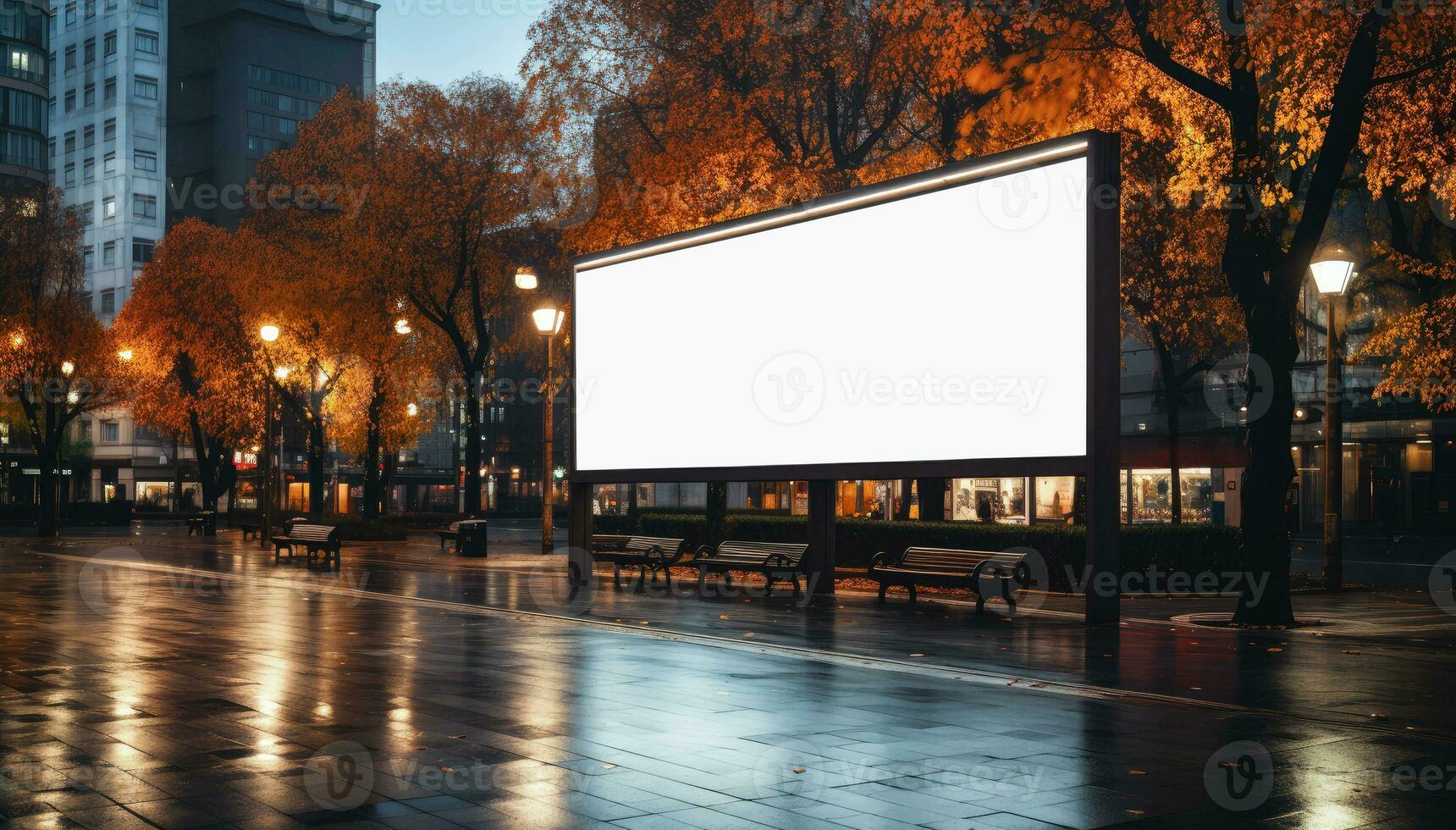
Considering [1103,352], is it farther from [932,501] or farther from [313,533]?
[313,533]

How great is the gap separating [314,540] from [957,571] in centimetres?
1740

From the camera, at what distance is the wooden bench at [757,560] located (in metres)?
20.9

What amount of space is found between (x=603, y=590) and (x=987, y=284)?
9547mm

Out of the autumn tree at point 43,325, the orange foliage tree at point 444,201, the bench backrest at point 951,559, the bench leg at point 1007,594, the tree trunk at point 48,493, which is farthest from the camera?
the tree trunk at point 48,493

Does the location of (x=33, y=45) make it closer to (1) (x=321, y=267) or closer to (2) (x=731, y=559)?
(1) (x=321, y=267)

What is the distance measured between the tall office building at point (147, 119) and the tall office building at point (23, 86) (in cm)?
13

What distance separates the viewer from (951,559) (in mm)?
19094

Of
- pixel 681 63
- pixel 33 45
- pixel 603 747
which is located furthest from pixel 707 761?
pixel 33 45

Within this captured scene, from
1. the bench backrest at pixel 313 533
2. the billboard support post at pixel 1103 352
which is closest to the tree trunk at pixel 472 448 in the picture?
the bench backrest at pixel 313 533

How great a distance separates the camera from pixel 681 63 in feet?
91.2

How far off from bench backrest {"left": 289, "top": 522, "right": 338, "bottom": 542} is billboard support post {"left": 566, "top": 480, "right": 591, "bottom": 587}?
8.75 metres

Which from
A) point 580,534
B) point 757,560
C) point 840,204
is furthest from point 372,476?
point 840,204

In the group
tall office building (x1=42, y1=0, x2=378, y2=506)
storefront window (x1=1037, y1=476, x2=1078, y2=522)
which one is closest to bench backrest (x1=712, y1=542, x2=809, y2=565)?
storefront window (x1=1037, y1=476, x2=1078, y2=522)

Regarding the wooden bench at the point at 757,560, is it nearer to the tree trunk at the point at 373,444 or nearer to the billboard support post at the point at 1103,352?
the billboard support post at the point at 1103,352
